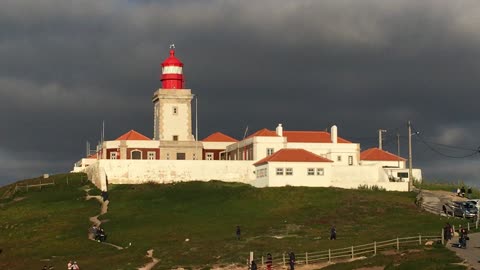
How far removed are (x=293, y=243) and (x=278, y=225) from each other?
10744mm

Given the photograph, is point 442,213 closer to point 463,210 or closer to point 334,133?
point 463,210

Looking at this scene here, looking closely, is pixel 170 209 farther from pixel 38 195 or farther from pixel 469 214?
pixel 469 214

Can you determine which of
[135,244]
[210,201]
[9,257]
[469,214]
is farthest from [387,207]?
[9,257]

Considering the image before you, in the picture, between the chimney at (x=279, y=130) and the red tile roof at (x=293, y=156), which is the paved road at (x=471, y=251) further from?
the chimney at (x=279, y=130)

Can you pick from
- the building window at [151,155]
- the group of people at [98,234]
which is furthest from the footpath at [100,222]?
the building window at [151,155]

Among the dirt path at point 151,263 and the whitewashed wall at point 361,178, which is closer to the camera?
the dirt path at point 151,263

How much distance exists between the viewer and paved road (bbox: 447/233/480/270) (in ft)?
232

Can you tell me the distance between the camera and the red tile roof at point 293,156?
4764 inches

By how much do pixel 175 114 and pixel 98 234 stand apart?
4201 centimetres

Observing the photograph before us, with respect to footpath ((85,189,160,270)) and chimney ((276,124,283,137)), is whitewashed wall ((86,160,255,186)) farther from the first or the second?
chimney ((276,124,283,137))

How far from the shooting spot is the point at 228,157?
14138cm

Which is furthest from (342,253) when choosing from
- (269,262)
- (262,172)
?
(262,172)

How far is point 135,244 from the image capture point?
91438 millimetres

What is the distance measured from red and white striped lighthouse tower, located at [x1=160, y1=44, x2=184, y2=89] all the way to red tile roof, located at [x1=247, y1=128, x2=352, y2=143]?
12.7 metres
